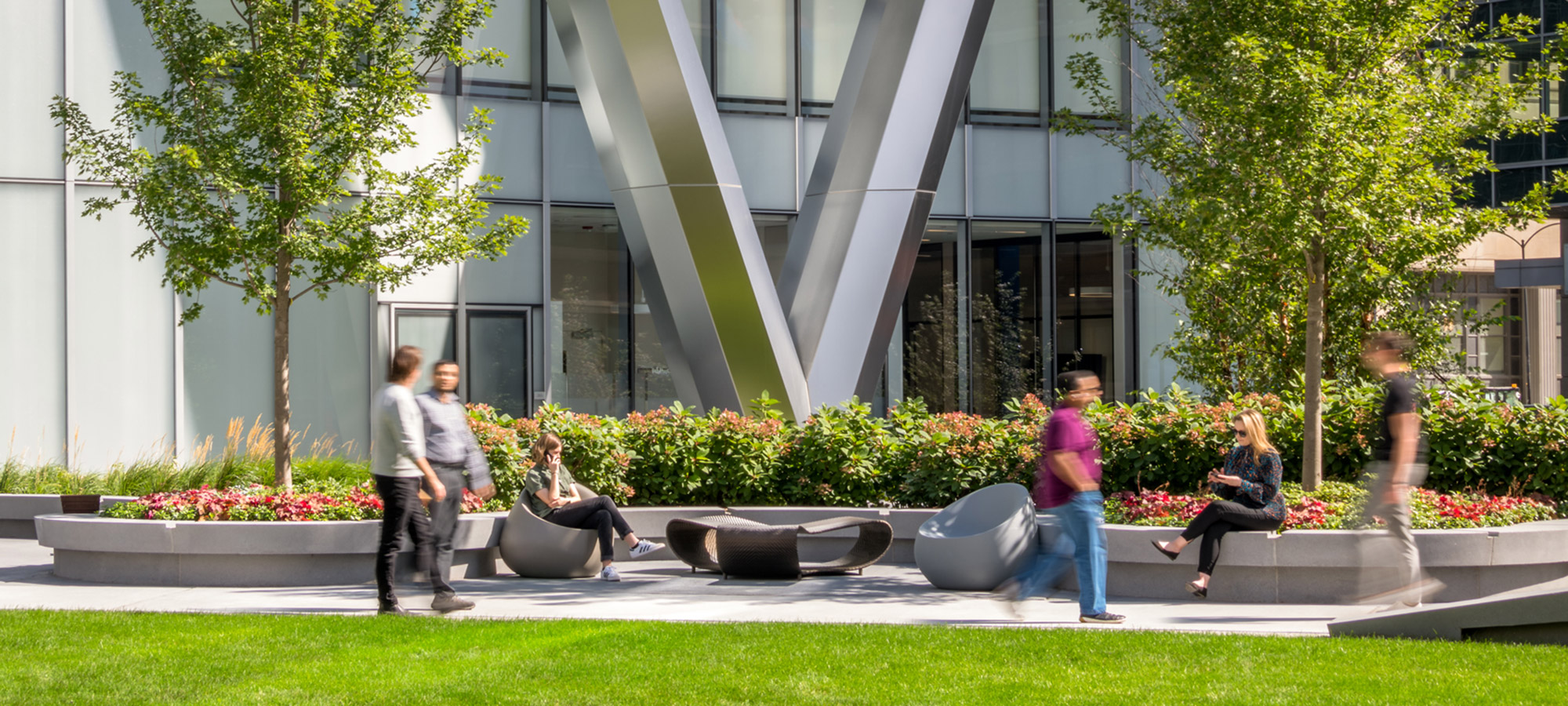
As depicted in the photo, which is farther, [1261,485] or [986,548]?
[986,548]

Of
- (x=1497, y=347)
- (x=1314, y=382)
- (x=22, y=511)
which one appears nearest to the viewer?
(x=1314, y=382)

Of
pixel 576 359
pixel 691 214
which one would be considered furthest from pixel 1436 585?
pixel 576 359

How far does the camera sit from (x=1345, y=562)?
29.5ft

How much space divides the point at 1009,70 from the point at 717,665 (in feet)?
51.9

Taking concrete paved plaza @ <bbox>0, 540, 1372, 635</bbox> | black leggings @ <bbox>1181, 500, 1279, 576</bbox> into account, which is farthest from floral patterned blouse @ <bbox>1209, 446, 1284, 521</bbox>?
concrete paved plaza @ <bbox>0, 540, 1372, 635</bbox>

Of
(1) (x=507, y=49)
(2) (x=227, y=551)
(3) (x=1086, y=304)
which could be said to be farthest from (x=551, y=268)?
(2) (x=227, y=551)

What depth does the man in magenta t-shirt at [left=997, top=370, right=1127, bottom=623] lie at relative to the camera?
26.0ft

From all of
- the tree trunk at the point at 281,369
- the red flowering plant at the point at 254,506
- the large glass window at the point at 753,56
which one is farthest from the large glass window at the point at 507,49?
the red flowering plant at the point at 254,506

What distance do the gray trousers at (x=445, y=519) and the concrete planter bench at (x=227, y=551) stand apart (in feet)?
5.51

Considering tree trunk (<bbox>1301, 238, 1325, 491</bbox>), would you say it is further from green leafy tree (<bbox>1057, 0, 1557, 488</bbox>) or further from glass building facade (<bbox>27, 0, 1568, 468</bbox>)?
glass building facade (<bbox>27, 0, 1568, 468</bbox>)

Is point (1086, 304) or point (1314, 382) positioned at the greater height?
point (1086, 304)

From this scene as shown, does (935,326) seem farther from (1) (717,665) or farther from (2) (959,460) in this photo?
(1) (717,665)

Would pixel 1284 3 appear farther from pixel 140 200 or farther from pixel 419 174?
pixel 140 200

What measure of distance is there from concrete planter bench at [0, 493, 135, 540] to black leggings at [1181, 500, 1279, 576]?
36.9 feet
